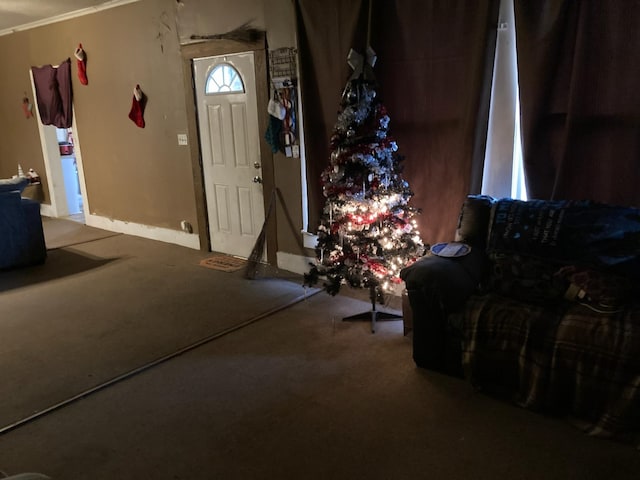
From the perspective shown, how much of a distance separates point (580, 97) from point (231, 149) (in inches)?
121

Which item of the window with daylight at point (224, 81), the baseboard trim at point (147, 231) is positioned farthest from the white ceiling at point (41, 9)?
the baseboard trim at point (147, 231)

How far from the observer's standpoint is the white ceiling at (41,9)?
17.3ft

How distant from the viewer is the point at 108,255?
5.27m

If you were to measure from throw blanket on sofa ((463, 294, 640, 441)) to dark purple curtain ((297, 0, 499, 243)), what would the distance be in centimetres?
106

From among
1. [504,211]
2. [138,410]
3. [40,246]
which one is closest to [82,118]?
[40,246]

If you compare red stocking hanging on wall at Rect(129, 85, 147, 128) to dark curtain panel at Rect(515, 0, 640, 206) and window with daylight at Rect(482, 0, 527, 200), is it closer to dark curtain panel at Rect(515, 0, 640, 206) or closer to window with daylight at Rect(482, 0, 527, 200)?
window with daylight at Rect(482, 0, 527, 200)

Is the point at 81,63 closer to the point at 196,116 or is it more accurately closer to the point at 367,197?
the point at 196,116

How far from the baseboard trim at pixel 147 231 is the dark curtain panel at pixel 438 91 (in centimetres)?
281

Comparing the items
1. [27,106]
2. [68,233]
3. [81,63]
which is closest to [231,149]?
Answer: [81,63]

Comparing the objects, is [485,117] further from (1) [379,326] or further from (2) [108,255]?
(2) [108,255]

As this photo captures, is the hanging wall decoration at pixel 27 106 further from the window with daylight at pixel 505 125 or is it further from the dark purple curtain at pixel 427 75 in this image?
the window with daylight at pixel 505 125

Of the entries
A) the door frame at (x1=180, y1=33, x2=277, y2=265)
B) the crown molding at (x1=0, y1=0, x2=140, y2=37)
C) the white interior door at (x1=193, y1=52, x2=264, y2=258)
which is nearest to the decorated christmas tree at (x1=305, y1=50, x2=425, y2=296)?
the door frame at (x1=180, y1=33, x2=277, y2=265)

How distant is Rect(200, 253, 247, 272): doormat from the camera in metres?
4.67

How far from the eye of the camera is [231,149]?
187 inches
